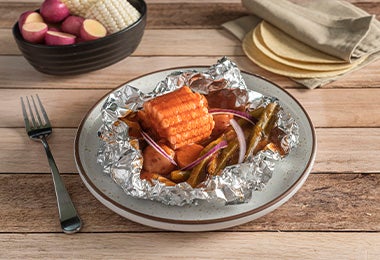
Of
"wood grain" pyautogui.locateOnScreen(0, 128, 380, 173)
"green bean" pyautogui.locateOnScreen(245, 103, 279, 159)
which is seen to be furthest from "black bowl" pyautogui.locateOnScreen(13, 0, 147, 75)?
"green bean" pyautogui.locateOnScreen(245, 103, 279, 159)

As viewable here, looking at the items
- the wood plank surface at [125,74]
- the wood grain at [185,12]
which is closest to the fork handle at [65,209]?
the wood plank surface at [125,74]

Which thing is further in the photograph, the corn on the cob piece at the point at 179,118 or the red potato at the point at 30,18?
the red potato at the point at 30,18

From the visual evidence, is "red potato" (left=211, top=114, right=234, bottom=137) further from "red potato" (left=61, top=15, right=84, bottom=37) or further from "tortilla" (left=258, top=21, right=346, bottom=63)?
"red potato" (left=61, top=15, right=84, bottom=37)

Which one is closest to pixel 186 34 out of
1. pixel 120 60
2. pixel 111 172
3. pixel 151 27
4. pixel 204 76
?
pixel 151 27

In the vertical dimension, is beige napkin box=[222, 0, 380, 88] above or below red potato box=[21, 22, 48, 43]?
below

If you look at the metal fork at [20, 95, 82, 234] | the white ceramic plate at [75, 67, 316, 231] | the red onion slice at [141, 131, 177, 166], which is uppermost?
the red onion slice at [141, 131, 177, 166]

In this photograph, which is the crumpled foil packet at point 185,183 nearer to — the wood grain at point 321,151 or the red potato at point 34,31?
the wood grain at point 321,151
